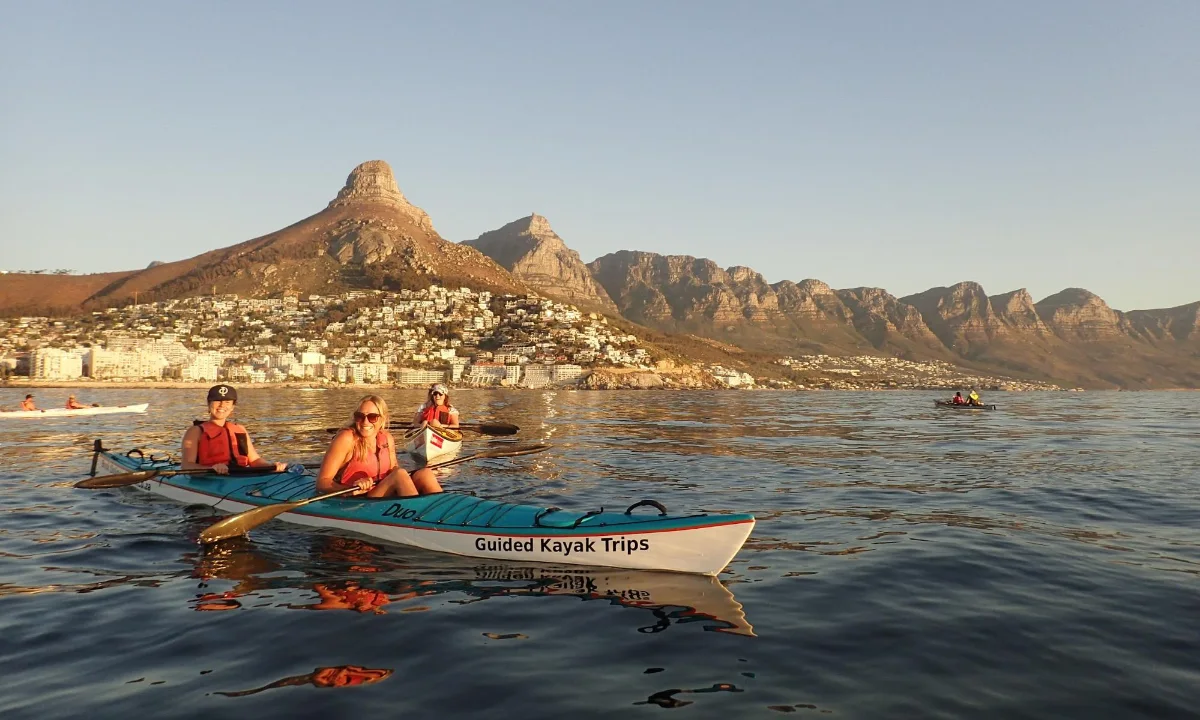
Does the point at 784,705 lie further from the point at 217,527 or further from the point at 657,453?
the point at 657,453

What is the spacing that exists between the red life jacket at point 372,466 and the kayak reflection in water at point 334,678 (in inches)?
221

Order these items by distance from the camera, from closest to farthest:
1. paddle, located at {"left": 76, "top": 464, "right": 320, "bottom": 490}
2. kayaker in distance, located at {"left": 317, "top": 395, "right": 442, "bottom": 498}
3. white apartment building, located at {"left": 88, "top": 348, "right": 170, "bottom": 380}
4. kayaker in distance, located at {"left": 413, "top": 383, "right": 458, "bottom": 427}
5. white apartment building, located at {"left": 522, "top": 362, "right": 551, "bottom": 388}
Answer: kayaker in distance, located at {"left": 317, "top": 395, "right": 442, "bottom": 498} → paddle, located at {"left": 76, "top": 464, "right": 320, "bottom": 490} → kayaker in distance, located at {"left": 413, "top": 383, "right": 458, "bottom": 427} → white apartment building, located at {"left": 88, "top": 348, "right": 170, "bottom": 380} → white apartment building, located at {"left": 522, "top": 362, "right": 551, "bottom": 388}

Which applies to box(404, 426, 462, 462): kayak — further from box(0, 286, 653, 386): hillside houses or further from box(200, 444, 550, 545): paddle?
box(0, 286, 653, 386): hillside houses

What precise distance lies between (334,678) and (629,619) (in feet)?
10.4

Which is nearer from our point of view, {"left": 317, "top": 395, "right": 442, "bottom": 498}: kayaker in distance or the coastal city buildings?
{"left": 317, "top": 395, "right": 442, "bottom": 498}: kayaker in distance

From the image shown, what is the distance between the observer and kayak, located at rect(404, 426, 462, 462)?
22938 mm

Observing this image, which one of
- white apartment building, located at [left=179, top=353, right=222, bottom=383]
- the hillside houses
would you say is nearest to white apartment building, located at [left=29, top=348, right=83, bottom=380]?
the hillside houses

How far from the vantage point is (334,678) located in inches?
241

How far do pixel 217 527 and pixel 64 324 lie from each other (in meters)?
227

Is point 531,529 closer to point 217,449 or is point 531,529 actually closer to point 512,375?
point 217,449

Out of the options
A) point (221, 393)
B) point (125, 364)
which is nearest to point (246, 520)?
point (221, 393)

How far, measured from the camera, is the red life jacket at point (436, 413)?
24828 millimetres

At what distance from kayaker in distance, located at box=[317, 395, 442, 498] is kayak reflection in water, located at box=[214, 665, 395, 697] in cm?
517

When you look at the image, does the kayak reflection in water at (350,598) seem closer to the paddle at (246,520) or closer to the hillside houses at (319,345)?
the paddle at (246,520)
